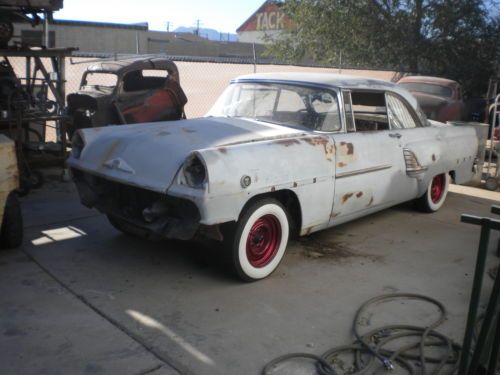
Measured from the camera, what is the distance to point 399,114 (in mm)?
5613

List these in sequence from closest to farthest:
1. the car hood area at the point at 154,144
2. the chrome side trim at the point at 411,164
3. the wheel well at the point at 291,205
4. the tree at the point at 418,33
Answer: the car hood area at the point at 154,144, the wheel well at the point at 291,205, the chrome side trim at the point at 411,164, the tree at the point at 418,33

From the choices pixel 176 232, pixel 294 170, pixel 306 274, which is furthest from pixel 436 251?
pixel 176 232

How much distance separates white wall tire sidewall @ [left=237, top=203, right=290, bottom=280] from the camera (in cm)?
387

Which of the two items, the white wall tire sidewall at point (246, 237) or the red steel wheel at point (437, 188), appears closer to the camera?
the white wall tire sidewall at point (246, 237)

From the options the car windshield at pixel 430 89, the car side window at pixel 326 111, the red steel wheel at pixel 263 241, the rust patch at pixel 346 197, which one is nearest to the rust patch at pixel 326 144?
the car side window at pixel 326 111

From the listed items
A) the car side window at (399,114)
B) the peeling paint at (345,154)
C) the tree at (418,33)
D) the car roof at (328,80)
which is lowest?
the peeling paint at (345,154)

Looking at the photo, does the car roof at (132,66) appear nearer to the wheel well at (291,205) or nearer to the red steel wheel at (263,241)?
the wheel well at (291,205)

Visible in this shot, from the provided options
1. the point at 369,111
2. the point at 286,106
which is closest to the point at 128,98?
the point at 286,106

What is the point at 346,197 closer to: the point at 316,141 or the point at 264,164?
the point at 316,141

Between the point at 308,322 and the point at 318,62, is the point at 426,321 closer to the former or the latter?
the point at 308,322

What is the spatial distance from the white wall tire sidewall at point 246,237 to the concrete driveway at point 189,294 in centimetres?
10

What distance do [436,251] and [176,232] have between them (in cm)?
264

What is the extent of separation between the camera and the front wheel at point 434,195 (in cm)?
614

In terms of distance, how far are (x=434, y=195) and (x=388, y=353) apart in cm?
363
